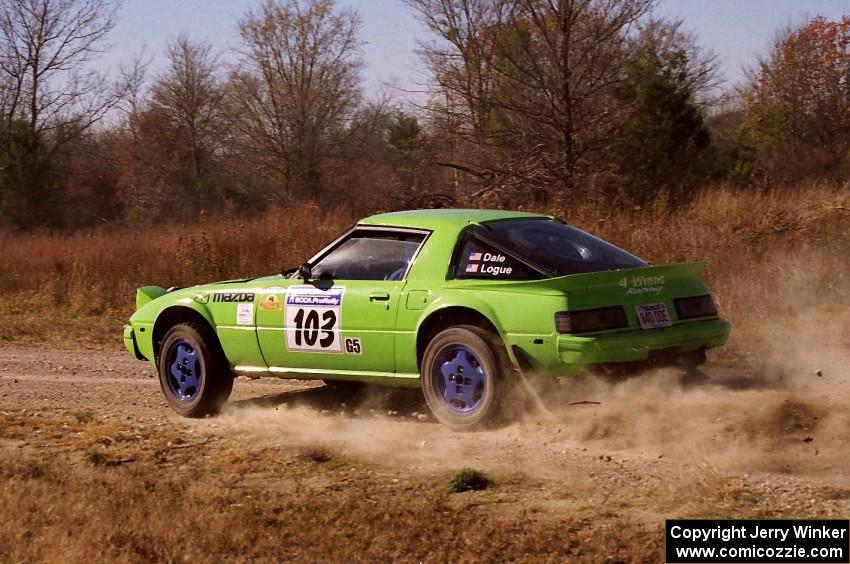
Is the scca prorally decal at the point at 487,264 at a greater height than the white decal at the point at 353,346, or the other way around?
the scca prorally decal at the point at 487,264

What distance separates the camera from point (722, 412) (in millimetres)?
6590

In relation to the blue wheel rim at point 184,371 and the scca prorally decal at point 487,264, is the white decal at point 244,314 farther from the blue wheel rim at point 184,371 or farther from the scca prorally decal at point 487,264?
the scca prorally decal at point 487,264

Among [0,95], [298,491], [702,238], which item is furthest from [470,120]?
[0,95]

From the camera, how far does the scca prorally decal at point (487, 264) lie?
7.02 m

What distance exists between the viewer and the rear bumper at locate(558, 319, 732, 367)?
6488 millimetres

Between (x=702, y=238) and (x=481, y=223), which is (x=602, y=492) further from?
(x=702, y=238)

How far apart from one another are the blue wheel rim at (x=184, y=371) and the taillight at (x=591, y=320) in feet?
10.3

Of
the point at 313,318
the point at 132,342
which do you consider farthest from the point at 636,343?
the point at 132,342

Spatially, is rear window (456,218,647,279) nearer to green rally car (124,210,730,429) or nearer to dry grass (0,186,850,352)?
green rally car (124,210,730,429)

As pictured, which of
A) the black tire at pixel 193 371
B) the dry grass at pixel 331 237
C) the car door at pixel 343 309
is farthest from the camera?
the dry grass at pixel 331 237

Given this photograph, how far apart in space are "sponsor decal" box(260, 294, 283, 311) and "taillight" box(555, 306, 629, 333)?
2356 millimetres

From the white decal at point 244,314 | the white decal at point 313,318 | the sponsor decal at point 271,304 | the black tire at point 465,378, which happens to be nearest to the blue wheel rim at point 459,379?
the black tire at point 465,378

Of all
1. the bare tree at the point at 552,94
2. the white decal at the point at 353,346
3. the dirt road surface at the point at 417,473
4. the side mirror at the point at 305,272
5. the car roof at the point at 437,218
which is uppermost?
the bare tree at the point at 552,94

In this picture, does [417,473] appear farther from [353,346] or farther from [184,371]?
[184,371]
